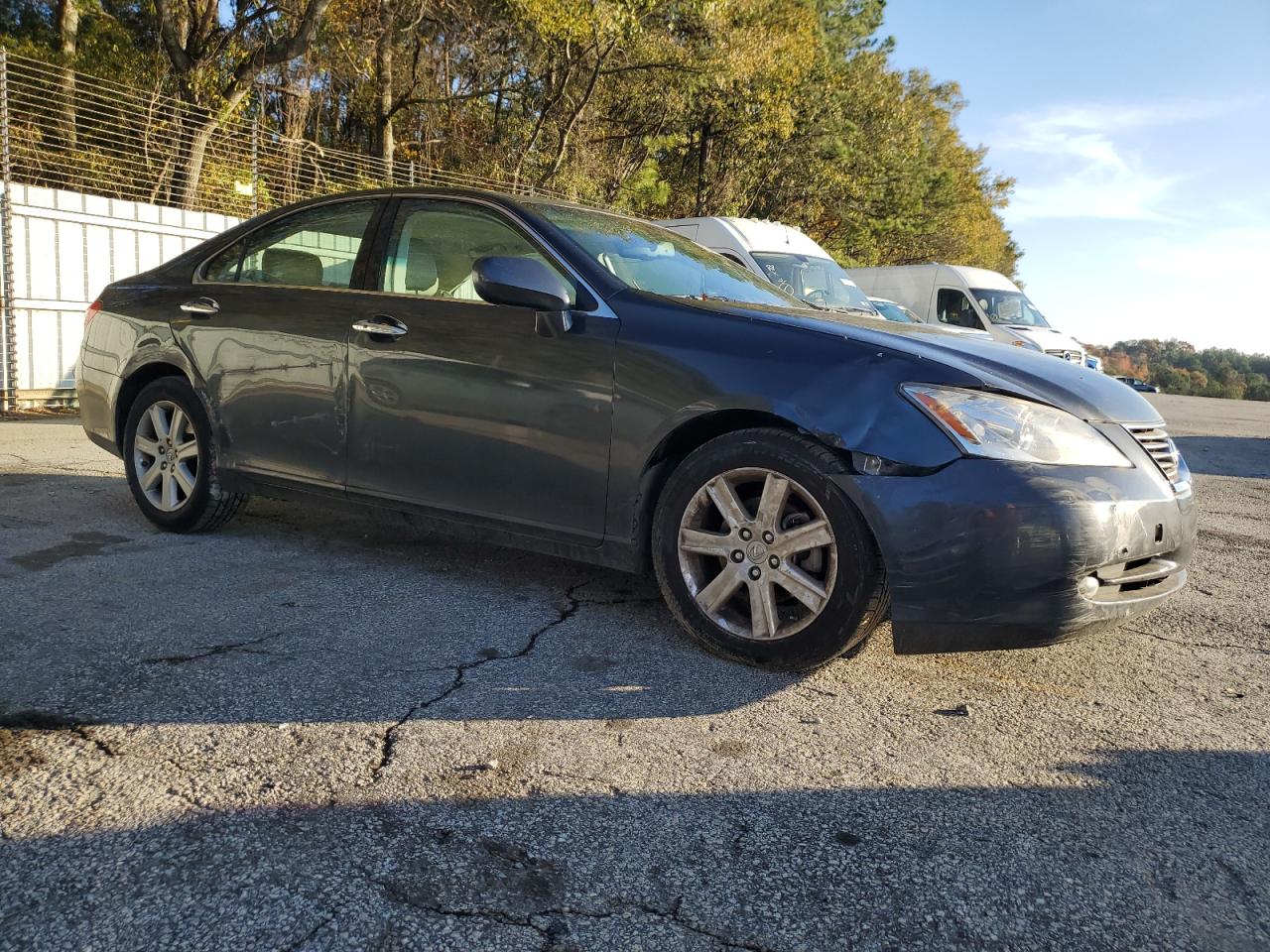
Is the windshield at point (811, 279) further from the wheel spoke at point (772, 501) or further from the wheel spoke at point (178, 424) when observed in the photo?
the wheel spoke at point (772, 501)

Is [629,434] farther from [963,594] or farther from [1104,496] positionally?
[1104,496]

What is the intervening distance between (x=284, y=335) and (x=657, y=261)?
1647 millimetres

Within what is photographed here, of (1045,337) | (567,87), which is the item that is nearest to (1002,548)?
(1045,337)

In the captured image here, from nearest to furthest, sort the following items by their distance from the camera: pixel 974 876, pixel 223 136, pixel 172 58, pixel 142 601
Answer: pixel 974 876 < pixel 142 601 < pixel 223 136 < pixel 172 58

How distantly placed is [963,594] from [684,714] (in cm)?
87

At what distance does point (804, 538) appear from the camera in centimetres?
310

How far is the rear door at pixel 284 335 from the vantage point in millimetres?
4180

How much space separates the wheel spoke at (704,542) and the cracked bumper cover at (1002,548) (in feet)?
1.56

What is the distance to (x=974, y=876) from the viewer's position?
6.76 feet

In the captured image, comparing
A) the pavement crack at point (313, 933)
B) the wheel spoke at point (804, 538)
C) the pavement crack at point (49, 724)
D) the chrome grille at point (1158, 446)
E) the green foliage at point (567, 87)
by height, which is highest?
the green foliage at point (567, 87)

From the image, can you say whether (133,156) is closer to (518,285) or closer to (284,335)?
(284,335)

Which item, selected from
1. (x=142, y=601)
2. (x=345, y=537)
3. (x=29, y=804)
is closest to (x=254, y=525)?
(x=345, y=537)

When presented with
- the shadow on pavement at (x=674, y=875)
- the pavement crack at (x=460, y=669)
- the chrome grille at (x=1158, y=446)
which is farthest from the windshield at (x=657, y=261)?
the shadow on pavement at (x=674, y=875)

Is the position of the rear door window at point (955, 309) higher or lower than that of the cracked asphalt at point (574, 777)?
higher
